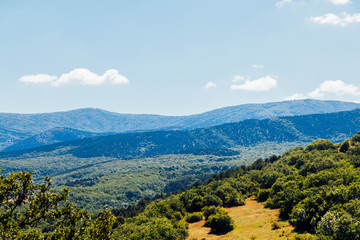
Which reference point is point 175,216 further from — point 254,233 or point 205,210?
point 254,233

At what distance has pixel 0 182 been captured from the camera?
20344 millimetres

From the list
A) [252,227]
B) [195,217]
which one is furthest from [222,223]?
[195,217]

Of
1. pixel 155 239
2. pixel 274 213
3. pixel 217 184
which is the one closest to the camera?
pixel 155 239

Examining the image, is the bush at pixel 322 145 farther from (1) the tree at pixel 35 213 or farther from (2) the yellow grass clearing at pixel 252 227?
(1) the tree at pixel 35 213

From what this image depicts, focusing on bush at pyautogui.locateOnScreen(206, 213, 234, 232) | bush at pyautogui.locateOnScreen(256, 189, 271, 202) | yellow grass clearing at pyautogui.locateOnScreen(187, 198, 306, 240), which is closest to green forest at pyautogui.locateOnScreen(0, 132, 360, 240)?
bush at pyautogui.locateOnScreen(206, 213, 234, 232)

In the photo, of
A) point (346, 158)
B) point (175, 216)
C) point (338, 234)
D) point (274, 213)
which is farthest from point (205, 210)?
point (346, 158)

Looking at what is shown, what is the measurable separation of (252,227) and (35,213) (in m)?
56.5

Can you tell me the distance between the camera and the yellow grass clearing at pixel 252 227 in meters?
57.7

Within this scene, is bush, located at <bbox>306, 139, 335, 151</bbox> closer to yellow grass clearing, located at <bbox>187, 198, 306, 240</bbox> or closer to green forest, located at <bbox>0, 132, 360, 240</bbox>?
green forest, located at <bbox>0, 132, 360, 240</bbox>

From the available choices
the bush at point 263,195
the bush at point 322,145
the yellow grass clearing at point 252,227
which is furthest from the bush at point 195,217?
the bush at point 322,145

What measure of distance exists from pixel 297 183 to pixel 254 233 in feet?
105

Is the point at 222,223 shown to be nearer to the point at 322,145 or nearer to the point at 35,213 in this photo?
the point at 35,213

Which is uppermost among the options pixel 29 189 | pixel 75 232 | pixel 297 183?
pixel 29 189

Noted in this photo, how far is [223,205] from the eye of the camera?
97.9 metres
